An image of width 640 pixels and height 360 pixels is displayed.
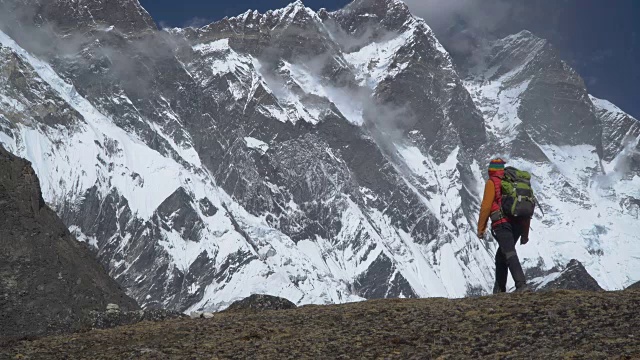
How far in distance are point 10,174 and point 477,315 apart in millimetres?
85010

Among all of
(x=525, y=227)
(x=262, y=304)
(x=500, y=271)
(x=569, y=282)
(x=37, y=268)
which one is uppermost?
(x=37, y=268)

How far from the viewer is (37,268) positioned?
6856cm

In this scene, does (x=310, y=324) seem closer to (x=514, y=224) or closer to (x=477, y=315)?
(x=477, y=315)

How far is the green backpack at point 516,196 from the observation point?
2175cm

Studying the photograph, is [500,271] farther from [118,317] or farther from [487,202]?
[118,317]

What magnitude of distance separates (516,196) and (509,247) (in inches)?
43.7

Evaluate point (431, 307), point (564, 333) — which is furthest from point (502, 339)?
point (431, 307)

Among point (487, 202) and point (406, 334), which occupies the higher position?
point (487, 202)

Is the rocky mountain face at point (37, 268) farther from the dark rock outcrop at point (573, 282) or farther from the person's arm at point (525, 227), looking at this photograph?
the dark rock outcrop at point (573, 282)

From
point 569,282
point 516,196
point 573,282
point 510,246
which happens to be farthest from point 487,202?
point 569,282

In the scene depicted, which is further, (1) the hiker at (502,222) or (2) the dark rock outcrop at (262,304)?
(2) the dark rock outcrop at (262,304)

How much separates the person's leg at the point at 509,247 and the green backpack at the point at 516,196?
32cm

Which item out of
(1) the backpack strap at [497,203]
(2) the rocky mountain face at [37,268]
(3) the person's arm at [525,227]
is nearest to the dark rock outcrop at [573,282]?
(3) the person's arm at [525,227]

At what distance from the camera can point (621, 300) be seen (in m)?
19.3
